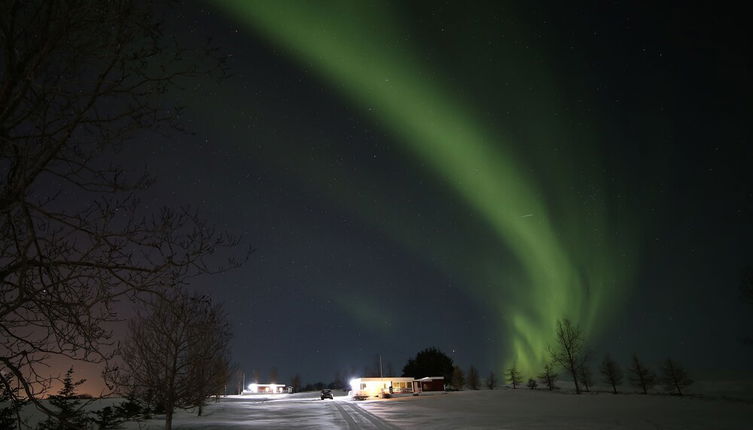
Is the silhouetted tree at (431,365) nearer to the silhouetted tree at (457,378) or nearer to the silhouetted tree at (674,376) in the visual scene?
the silhouetted tree at (457,378)

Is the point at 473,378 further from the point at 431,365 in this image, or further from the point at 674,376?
the point at 674,376

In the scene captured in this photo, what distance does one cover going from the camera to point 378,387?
70.4 metres

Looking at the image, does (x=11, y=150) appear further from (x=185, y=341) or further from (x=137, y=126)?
(x=185, y=341)

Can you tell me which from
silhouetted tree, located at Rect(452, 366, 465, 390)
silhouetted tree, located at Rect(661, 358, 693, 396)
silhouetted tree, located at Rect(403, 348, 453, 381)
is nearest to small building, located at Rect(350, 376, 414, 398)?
silhouetted tree, located at Rect(403, 348, 453, 381)

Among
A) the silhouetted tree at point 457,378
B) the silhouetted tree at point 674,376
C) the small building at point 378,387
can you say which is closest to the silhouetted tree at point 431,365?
the silhouetted tree at point 457,378

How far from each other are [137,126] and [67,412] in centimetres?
245

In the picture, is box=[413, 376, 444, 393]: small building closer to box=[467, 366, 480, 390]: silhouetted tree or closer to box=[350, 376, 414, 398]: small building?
box=[350, 376, 414, 398]: small building

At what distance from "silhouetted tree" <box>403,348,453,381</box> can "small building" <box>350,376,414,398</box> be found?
1014cm

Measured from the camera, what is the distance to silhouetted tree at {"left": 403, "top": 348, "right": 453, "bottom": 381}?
283 feet

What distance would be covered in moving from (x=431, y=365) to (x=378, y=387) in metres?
20.3

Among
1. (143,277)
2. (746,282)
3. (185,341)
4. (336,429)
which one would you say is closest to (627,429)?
(336,429)

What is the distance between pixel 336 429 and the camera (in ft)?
63.9

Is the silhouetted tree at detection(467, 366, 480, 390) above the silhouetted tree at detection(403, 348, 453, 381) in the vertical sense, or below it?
below

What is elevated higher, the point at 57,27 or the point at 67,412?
the point at 57,27
